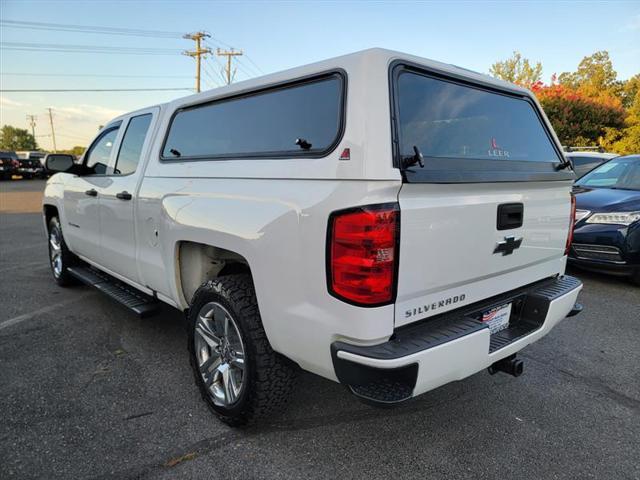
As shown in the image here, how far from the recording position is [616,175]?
19.4 feet

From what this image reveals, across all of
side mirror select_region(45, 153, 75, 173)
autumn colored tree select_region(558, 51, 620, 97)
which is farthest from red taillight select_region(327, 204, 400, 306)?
autumn colored tree select_region(558, 51, 620, 97)

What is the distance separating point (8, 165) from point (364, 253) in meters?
31.5

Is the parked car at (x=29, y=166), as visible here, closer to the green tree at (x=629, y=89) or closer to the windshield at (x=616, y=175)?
the windshield at (x=616, y=175)

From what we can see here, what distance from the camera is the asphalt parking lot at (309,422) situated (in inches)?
85.7

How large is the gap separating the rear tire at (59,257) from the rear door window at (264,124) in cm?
255

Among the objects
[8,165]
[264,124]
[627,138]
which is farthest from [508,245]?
[8,165]

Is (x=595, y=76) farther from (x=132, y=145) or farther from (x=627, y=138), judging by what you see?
(x=132, y=145)

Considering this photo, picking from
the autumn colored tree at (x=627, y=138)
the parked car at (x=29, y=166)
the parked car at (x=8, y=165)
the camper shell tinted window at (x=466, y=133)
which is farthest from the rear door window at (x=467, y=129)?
the parked car at (x=29, y=166)

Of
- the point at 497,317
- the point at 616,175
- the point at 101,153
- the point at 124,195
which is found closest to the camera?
the point at 497,317

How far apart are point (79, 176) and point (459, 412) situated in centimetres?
404

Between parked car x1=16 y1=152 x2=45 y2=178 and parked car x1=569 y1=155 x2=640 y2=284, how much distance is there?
30.9 m

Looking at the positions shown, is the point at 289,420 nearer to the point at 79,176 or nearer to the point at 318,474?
the point at 318,474

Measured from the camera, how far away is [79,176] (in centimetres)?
432

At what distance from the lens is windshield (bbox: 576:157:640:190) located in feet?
18.6
